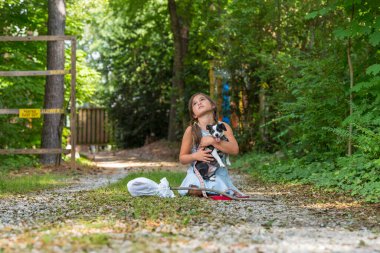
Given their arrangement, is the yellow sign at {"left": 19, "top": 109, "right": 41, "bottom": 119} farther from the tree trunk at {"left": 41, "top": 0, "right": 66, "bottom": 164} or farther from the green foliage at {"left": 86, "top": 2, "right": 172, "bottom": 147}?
the green foliage at {"left": 86, "top": 2, "right": 172, "bottom": 147}

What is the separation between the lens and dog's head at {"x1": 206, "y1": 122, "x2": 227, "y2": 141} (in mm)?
6734

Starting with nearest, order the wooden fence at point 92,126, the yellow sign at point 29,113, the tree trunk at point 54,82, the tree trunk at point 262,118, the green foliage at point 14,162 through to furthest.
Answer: the yellow sign at point 29,113
the green foliage at point 14,162
the tree trunk at point 54,82
the tree trunk at point 262,118
the wooden fence at point 92,126

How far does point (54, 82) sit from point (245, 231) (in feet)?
32.9

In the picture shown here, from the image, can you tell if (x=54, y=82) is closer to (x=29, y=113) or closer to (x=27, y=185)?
(x=29, y=113)

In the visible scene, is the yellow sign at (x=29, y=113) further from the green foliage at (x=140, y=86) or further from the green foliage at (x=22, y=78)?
the green foliage at (x=140, y=86)

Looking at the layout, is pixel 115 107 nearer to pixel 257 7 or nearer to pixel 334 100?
pixel 257 7

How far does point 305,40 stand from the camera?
13.4 metres

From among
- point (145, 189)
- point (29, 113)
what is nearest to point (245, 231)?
point (145, 189)

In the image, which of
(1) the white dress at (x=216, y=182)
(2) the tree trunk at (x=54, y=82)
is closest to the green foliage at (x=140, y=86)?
(2) the tree trunk at (x=54, y=82)

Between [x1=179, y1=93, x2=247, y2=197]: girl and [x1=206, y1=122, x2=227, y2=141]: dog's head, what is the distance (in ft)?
0.22

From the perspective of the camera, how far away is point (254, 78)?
632 inches

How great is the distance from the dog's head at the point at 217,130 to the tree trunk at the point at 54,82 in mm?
7630

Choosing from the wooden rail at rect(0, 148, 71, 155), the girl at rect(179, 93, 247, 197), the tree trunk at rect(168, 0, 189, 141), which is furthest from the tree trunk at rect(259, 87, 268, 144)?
the girl at rect(179, 93, 247, 197)

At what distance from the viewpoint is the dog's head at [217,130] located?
6734mm
